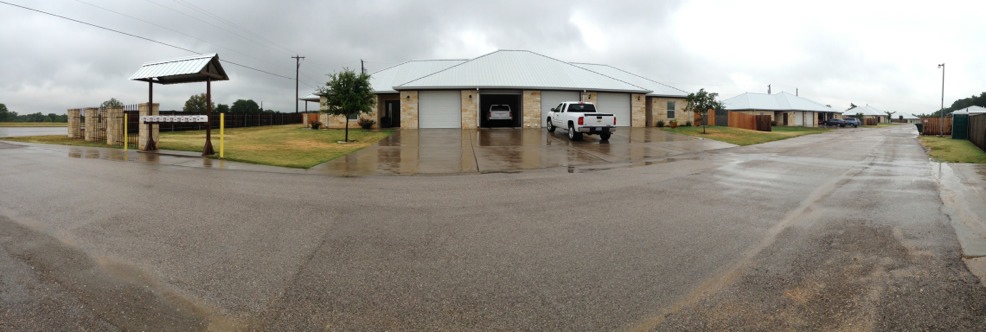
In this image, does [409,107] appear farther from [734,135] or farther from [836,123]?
[836,123]

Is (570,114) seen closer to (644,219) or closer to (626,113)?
(626,113)

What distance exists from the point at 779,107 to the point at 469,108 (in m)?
51.4

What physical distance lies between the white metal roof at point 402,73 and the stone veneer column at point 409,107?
2915mm

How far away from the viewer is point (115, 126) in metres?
22.6

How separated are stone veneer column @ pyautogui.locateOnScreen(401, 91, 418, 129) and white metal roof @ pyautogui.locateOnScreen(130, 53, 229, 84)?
15.9 metres

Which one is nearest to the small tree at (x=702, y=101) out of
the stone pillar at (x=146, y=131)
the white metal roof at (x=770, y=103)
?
the stone pillar at (x=146, y=131)

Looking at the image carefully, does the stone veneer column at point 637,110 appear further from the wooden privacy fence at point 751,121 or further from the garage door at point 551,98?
the wooden privacy fence at point 751,121

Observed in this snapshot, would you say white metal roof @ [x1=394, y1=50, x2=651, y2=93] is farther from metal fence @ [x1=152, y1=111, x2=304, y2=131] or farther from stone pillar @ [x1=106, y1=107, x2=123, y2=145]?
metal fence @ [x1=152, y1=111, x2=304, y2=131]

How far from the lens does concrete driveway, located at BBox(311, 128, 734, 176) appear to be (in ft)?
48.4

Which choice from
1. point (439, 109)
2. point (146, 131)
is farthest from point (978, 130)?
point (146, 131)

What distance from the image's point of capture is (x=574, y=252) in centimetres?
555

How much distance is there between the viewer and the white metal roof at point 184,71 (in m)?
17.7

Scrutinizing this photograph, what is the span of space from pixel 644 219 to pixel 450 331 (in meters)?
4.38

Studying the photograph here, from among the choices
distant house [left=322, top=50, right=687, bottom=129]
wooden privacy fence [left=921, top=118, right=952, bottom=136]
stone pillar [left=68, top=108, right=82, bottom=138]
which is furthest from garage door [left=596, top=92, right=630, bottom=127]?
stone pillar [left=68, top=108, right=82, bottom=138]
